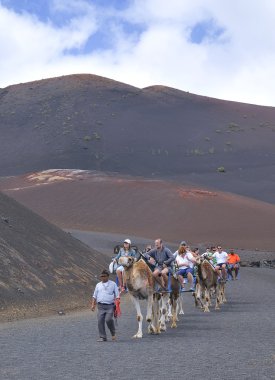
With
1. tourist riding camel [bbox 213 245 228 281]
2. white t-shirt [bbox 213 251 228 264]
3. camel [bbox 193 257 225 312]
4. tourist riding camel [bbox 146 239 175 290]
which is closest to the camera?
tourist riding camel [bbox 146 239 175 290]

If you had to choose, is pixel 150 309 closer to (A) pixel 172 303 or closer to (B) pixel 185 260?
(A) pixel 172 303

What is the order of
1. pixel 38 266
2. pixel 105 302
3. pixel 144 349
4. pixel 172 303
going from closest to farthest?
pixel 144 349 < pixel 105 302 < pixel 172 303 < pixel 38 266

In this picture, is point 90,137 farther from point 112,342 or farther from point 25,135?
point 112,342

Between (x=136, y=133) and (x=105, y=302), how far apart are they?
11492 cm

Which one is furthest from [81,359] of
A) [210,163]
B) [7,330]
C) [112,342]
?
[210,163]

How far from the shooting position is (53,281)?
30.4 metres

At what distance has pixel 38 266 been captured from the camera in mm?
31344

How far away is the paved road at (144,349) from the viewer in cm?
1294

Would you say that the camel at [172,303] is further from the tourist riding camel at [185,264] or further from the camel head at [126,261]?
the camel head at [126,261]

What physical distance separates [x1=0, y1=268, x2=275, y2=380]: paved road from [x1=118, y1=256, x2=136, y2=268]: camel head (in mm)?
1665

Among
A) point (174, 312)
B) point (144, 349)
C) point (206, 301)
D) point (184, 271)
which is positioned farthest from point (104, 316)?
point (206, 301)

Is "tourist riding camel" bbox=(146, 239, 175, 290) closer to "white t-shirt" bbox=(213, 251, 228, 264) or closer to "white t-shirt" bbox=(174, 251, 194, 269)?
"white t-shirt" bbox=(174, 251, 194, 269)

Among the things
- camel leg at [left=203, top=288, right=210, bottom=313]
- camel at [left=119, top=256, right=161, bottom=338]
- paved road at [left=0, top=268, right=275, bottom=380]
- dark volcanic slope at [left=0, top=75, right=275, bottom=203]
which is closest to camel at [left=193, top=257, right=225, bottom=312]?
camel leg at [left=203, top=288, right=210, bottom=313]

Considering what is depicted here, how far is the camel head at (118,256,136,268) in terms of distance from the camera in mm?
17672
